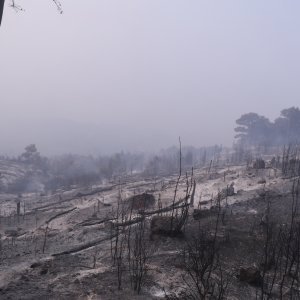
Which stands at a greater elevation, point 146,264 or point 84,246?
point 146,264

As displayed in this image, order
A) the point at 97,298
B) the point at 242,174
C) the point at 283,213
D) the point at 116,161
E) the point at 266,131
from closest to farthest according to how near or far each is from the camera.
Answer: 1. the point at 97,298
2. the point at 283,213
3. the point at 242,174
4. the point at 116,161
5. the point at 266,131

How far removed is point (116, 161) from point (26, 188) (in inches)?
780

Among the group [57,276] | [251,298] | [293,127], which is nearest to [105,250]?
[57,276]

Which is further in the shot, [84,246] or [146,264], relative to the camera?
[84,246]

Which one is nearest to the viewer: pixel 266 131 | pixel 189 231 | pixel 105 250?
pixel 105 250

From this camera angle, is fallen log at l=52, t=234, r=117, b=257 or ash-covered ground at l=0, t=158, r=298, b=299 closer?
ash-covered ground at l=0, t=158, r=298, b=299

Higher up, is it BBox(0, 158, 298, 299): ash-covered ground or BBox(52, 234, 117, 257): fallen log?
BBox(0, 158, 298, 299): ash-covered ground

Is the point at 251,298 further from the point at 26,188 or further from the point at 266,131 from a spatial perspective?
the point at 266,131

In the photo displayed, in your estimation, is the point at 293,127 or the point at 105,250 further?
the point at 293,127

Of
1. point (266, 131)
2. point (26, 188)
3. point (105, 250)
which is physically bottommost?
point (26, 188)

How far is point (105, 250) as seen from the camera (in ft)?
40.6

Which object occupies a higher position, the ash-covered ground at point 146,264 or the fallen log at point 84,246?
the ash-covered ground at point 146,264

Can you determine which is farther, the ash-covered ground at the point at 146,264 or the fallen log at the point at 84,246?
the fallen log at the point at 84,246

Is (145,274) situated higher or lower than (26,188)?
higher
